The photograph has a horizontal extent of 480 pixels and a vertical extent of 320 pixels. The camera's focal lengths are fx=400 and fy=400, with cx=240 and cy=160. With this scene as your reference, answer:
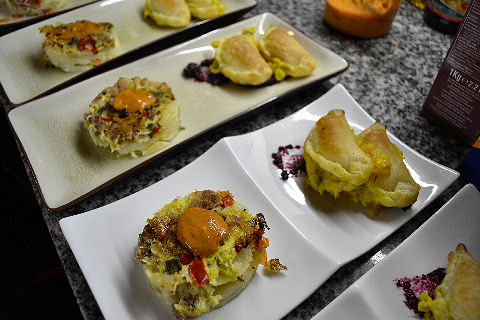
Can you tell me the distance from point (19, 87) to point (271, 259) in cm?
141

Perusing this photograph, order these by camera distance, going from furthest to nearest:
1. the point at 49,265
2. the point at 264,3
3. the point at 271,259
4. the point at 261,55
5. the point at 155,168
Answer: the point at 264,3 < the point at 49,265 < the point at 261,55 < the point at 155,168 < the point at 271,259

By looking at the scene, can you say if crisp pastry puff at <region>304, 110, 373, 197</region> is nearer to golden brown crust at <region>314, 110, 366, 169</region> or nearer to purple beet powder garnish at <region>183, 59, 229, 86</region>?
golden brown crust at <region>314, 110, 366, 169</region>

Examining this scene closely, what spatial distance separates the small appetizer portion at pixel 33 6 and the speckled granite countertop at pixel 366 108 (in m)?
0.61

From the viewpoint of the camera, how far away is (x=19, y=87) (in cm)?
182

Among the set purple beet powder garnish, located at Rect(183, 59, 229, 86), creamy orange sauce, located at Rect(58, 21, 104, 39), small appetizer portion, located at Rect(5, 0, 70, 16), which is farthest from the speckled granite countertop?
small appetizer portion, located at Rect(5, 0, 70, 16)

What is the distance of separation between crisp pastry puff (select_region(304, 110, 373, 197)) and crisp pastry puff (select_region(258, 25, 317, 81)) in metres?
0.46

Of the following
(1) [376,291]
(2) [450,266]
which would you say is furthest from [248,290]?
(2) [450,266]

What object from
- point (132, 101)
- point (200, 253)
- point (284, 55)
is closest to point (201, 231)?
point (200, 253)

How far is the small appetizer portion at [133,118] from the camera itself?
5.00 ft

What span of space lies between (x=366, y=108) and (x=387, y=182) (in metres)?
0.63

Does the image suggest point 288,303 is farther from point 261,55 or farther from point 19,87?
point 19,87

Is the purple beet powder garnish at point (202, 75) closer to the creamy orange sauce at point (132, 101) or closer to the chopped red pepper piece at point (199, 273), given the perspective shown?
the creamy orange sauce at point (132, 101)

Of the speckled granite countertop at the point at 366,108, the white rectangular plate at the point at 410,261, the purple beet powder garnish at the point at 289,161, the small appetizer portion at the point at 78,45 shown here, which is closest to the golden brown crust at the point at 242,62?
the speckled granite countertop at the point at 366,108

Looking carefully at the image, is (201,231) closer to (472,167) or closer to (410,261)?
(410,261)
